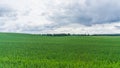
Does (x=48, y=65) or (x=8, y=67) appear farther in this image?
(x=48, y=65)

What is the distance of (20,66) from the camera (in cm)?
1430

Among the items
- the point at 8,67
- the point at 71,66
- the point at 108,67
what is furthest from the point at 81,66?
the point at 8,67

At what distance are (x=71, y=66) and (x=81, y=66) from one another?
1.70 feet

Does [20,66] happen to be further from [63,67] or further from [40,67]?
[63,67]

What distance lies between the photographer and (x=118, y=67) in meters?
14.5

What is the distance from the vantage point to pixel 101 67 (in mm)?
14625

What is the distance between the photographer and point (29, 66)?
14.4 m

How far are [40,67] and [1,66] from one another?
195 centimetres

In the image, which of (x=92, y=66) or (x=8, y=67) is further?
(x=92, y=66)

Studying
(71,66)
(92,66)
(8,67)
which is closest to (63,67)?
(71,66)

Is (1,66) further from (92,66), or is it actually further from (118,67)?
(118,67)

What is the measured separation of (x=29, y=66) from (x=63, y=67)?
5.77ft

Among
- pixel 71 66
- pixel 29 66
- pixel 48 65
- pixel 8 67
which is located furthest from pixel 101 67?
pixel 8 67

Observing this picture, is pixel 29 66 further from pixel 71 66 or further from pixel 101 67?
pixel 101 67
